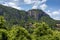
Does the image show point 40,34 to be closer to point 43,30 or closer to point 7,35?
point 43,30

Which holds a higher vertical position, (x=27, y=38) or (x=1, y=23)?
(x=1, y=23)

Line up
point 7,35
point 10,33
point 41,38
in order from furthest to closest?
point 41,38
point 10,33
point 7,35

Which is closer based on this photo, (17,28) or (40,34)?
(17,28)

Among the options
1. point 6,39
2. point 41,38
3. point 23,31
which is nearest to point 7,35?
point 6,39

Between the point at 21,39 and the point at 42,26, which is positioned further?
the point at 42,26

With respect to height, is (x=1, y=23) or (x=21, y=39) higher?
(x=1, y=23)

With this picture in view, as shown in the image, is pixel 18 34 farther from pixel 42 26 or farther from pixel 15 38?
pixel 42 26

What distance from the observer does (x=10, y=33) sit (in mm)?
36969

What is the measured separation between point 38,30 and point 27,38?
6.46 m

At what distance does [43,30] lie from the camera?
42281 millimetres

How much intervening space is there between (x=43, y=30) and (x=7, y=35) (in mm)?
9841

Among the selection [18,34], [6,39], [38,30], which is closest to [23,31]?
[18,34]

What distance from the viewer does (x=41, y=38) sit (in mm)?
40562

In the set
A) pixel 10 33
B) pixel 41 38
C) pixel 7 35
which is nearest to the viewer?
pixel 7 35
